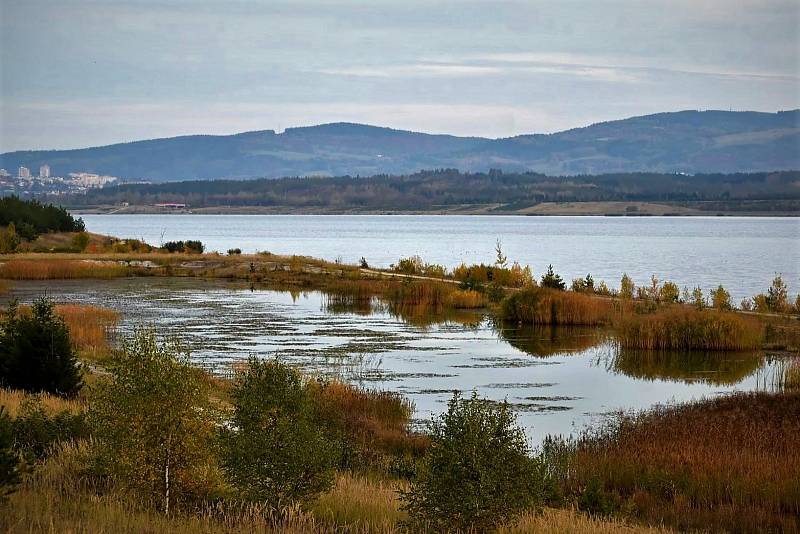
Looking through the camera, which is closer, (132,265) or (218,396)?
(218,396)

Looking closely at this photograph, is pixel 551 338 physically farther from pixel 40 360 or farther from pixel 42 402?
pixel 42 402

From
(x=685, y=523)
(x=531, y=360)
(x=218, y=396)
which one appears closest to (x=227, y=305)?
(x=531, y=360)

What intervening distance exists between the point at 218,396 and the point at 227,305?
22.9 metres

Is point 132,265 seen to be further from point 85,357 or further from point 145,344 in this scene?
point 145,344

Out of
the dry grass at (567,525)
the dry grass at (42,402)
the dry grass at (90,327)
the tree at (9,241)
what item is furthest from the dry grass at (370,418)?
the tree at (9,241)

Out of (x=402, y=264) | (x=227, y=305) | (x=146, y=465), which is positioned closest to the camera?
(x=146, y=465)

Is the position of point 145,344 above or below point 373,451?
above

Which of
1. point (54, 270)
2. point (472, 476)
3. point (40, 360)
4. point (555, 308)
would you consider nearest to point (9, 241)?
point (54, 270)

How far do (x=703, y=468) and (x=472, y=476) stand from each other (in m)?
6.20

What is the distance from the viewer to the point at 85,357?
78.6 ft

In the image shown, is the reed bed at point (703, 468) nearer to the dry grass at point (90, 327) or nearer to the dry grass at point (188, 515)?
the dry grass at point (188, 515)

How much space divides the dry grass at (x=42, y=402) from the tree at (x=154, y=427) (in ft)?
14.6

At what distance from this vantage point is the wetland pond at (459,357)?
76.0ft

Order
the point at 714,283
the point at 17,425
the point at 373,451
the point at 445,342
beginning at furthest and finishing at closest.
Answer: the point at 714,283 < the point at 445,342 < the point at 373,451 < the point at 17,425
